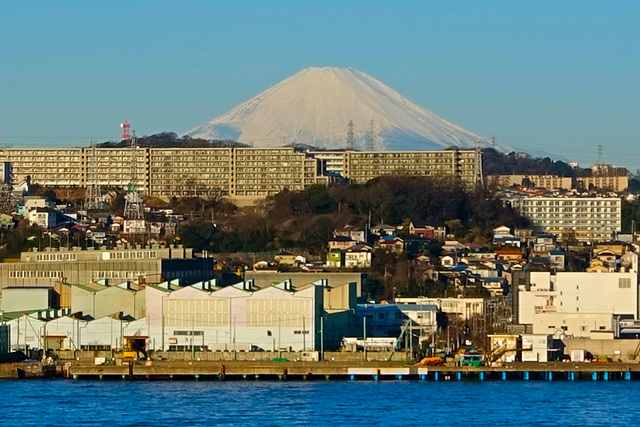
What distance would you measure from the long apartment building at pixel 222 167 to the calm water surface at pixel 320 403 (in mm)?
31706

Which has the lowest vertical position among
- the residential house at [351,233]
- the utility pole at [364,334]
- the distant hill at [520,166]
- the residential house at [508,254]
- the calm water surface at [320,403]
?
the calm water surface at [320,403]

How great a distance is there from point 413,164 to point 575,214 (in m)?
5.68

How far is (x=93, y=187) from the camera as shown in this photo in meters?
59.9

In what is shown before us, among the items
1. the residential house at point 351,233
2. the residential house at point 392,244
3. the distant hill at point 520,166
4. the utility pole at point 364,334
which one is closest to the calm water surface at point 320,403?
the utility pole at point 364,334

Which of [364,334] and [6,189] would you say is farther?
[6,189]

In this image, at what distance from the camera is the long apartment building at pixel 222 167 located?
194ft

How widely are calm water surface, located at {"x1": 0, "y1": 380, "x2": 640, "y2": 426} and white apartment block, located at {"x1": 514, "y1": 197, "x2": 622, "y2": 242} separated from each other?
3186cm

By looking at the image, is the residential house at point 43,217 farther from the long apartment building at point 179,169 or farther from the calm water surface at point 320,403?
the calm water surface at point 320,403

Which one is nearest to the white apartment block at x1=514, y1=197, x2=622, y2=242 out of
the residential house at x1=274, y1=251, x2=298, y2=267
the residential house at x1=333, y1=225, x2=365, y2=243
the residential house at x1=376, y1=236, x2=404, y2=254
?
the residential house at x1=333, y1=225, x2=365, y2=243

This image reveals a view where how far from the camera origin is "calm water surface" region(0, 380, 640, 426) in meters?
21.8

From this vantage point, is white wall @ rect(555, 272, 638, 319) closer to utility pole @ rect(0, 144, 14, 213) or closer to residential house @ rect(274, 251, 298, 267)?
residential house @ rect(274, 251, 298, 267)

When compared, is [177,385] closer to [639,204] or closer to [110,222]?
[110,222]

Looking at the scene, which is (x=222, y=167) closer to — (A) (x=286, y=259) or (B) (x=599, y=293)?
(A) (x=286, y=259)

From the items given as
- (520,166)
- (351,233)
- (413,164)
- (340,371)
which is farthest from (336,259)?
(520,166)
